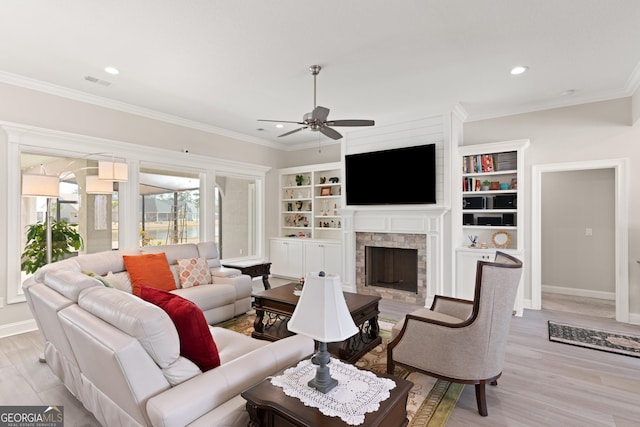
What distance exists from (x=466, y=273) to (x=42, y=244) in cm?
555

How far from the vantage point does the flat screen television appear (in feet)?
15.8

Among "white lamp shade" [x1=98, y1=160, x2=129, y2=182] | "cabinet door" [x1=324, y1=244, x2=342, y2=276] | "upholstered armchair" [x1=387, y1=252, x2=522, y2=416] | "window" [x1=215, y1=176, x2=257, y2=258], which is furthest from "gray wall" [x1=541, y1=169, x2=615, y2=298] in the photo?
"white lamp shade" [x1=98, y1=160, x2=129, y2=182]

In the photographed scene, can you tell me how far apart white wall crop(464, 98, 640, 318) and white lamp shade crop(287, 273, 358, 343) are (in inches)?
169

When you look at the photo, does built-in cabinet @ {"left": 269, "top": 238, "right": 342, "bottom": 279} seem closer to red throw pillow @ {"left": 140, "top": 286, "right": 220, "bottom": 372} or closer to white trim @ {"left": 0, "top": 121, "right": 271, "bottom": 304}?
white trim @ {"left": 0, "top": 121, "right": 271, "bottom": 304}

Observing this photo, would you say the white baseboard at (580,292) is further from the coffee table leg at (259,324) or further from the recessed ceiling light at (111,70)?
the recessed ceiling light at (111,70)

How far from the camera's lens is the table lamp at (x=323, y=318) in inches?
54.4

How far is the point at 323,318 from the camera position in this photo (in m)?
1.39

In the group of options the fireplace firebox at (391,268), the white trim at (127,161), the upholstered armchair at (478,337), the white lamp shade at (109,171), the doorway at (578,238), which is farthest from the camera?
the fireplace firebox at (391,268)

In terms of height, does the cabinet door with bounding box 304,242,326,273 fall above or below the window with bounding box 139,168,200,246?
below

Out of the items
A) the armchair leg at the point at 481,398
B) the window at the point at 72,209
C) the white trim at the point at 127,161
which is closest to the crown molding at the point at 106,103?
the white trim at the point at 127,161

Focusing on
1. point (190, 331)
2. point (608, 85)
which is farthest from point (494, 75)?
point (190, 331)

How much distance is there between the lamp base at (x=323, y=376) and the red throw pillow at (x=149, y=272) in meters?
2.82

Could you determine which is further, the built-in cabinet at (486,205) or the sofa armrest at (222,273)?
the built-in cabinet at (486,205)

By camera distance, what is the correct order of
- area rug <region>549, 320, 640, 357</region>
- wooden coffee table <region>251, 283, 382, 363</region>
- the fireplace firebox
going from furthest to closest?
the fireplace firebox < area rug <region>549, 320, 640, 357</region> < wooden coffee table <region>251, 283, 382, 363</region>
